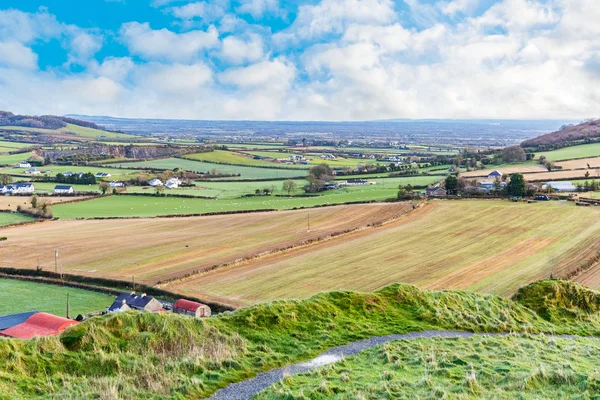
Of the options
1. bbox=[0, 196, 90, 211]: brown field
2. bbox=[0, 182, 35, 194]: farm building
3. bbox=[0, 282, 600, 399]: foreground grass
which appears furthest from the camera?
bbox=[0, 182, 35, 194]: farm building

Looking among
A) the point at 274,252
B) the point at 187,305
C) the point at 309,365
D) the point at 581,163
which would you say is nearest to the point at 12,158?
the point at 274,252

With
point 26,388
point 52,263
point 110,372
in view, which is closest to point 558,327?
point 110,372

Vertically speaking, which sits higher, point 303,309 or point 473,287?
point 303,309

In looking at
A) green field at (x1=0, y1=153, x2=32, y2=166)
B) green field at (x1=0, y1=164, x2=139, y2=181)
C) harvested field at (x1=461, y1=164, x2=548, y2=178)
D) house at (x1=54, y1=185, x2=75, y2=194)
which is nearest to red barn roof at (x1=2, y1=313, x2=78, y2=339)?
house at (x1=54, y1=185, x2=75, y2=194)

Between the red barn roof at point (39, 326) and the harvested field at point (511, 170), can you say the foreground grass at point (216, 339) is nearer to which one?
the red barn roof at point (39, 326)

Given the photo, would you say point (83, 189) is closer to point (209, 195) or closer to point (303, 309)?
point (209, 195)

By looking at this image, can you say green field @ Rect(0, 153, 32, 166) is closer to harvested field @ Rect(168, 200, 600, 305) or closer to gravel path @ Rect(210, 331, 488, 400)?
harvested field @ Rect(168, 200, 600, 305)

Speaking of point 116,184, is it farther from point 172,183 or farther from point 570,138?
point 570,138
